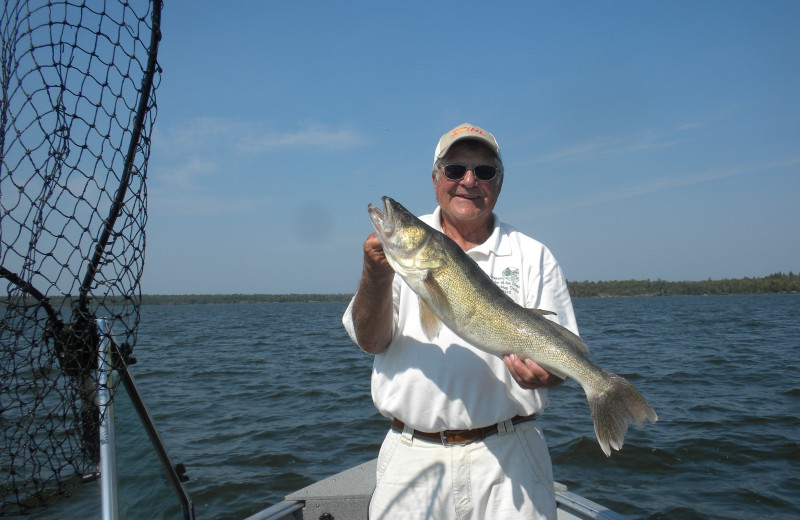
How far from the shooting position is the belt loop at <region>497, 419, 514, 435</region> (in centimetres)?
312

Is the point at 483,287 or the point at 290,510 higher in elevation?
the point at 483,287

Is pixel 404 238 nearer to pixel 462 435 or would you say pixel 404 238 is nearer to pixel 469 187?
pixel 469 187

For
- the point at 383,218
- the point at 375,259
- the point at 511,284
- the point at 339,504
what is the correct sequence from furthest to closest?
the point at 339,504 → the point at 511,284 → the point at 383,218 → the point at 375,259

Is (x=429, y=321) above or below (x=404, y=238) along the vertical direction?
below

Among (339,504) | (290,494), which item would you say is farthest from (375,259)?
(290,494)

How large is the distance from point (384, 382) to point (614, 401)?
54.4 inches

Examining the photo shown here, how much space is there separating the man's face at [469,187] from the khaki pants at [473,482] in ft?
4.47

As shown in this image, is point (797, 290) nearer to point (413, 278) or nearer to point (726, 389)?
point (726, 389)

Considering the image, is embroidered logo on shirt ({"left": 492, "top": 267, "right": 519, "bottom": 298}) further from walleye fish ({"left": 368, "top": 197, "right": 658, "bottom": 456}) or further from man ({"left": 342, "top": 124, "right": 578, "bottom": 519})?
walleye fish ({"left": 368, "top": 197, "right": 658, "bottom": 456})

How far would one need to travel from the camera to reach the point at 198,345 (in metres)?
27.1

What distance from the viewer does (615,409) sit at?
3.07m

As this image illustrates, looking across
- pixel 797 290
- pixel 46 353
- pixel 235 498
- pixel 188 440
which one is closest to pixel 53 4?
pixel 46 353

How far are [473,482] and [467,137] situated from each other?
2.15 meters

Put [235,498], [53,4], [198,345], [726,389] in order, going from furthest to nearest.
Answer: [198,345] → [726,389] → [235,498] → [53,4]
